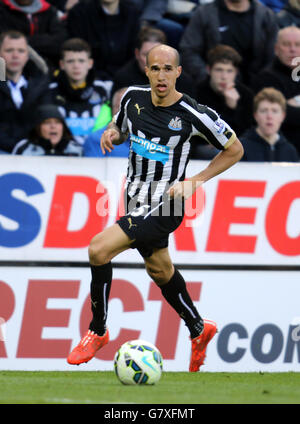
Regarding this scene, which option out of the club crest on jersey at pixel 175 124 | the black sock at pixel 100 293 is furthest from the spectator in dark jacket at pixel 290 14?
the black sock at pixel 100 293

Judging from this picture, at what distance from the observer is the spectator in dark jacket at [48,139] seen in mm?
10992

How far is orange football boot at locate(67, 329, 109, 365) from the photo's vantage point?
8.41 m

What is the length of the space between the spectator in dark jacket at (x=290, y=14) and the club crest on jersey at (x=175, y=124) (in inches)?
237

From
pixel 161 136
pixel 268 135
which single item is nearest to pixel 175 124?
pixel 161 136

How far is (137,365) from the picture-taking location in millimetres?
7641

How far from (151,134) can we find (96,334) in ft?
5.70

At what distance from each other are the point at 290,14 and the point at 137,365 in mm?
7809

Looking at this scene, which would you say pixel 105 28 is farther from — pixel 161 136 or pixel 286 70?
pixel 161 136

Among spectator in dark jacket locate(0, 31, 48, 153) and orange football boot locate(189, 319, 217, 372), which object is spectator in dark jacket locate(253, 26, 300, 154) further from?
orange football boot locate(189, 319, 217, 372)

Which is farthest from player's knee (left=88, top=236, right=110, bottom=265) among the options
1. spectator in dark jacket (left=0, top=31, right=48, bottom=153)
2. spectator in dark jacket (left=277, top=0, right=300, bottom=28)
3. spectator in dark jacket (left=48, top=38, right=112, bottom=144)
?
spectator in dark jacket (left=277, top=0, right=300, bottom=28)

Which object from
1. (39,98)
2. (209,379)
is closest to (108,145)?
(209,379)

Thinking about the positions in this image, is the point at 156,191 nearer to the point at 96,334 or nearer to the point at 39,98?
the point at 96,334
